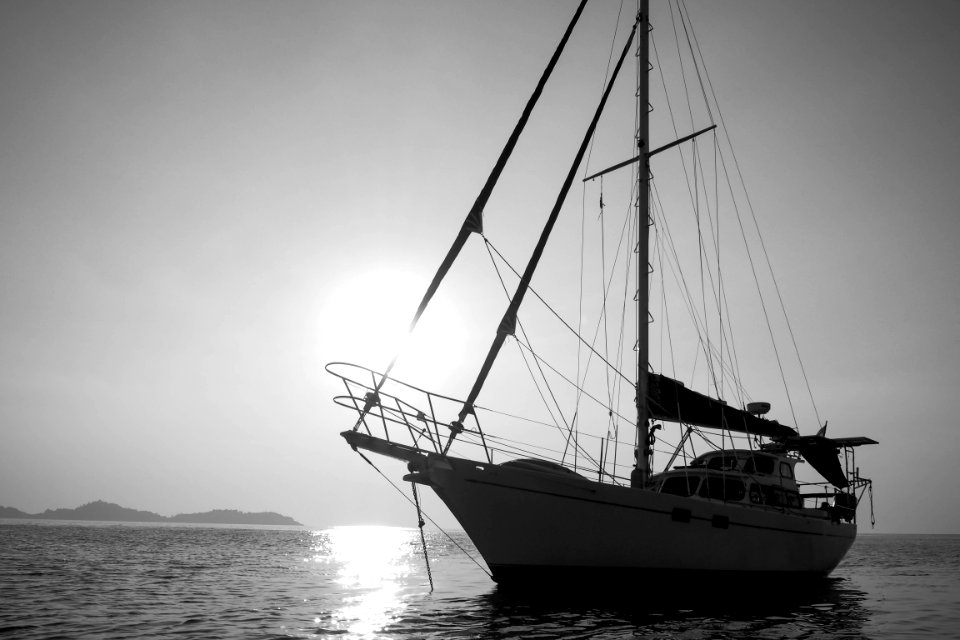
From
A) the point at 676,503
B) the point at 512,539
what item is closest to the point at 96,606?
the point at 512,539

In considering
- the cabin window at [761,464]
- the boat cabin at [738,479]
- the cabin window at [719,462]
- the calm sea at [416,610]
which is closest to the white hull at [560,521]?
the calm sea at [416,610]

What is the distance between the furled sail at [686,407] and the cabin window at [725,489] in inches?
67.9

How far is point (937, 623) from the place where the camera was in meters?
14.2

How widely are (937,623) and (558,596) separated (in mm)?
9172

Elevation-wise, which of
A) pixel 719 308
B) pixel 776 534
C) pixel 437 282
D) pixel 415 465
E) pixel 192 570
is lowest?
pixel 192 570

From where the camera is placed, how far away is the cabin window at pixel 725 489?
18141 mm

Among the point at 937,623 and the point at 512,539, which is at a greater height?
the point at 512,539

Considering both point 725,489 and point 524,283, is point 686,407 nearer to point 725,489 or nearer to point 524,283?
point 725,489

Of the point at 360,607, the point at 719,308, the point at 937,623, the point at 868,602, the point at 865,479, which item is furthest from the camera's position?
the point at 865,479

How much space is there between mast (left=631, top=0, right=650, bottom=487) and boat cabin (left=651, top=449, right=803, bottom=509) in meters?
1.34

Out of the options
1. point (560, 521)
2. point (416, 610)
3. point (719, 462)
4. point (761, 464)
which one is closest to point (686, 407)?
point (719, 462)

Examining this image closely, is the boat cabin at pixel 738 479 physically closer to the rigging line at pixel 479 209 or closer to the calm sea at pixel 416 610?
the calm sea at pixel 416 610

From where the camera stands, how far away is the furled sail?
18.3m

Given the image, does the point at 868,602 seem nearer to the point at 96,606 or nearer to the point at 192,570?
the point at 96,606
